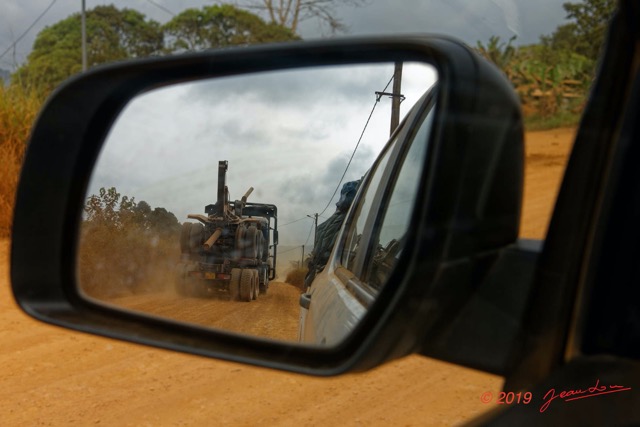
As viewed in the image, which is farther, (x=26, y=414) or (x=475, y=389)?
(x=26, y=414)

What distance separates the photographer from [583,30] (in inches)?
64.5

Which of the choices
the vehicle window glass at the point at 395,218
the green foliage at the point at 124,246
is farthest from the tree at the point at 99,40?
the vehicle window glass at the point at 395,218

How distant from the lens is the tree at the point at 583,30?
60.4 inches

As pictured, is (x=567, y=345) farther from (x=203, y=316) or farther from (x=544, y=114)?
(x=203, y=316)

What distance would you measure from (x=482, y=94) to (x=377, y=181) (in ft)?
3.78

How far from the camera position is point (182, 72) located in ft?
6.85

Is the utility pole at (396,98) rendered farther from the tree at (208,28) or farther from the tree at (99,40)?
the tree at (99,40)

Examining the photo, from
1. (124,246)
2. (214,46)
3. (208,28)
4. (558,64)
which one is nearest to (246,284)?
(124,246)

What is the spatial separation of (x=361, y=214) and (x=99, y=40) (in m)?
24.4

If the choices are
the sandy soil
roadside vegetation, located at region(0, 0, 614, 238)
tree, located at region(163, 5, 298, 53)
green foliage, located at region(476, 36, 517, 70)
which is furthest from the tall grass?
green foliage, located at region(476, 36, 517, 70)

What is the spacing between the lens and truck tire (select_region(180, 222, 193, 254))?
196 centimetres

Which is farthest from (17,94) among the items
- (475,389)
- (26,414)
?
(475,389)

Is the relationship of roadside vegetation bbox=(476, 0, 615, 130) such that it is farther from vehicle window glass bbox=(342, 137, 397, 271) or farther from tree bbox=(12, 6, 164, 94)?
tree bbox=(12, 6, 164, 94)

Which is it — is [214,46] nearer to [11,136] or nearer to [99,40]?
[11,136]
